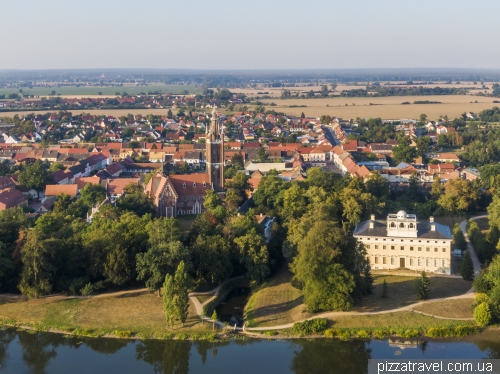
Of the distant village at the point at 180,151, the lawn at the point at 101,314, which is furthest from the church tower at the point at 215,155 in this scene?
the lawn at the point at 101,314

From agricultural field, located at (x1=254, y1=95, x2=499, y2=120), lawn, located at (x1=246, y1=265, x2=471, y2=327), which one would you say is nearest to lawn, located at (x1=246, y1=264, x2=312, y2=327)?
lawn, located at (x1=246, y1=265, x2=471, y2=327)

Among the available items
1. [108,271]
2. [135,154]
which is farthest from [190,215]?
[135,154]

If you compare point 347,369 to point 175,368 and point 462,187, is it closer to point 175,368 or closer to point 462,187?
point 175,368

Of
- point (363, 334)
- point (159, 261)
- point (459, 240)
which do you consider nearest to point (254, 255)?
point (159, 261)

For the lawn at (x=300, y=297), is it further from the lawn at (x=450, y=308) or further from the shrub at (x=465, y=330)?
the shrub at (x=465, y=330)

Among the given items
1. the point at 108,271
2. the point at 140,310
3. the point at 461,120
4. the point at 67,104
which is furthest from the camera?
the point at 67,104
